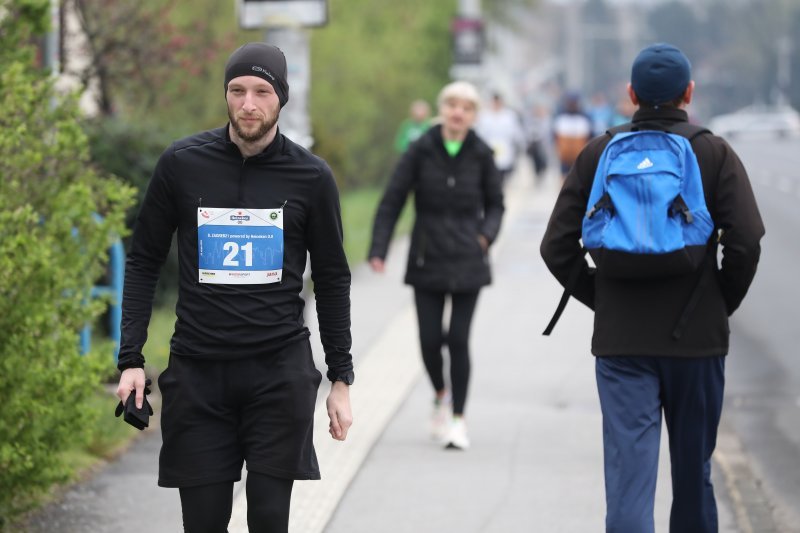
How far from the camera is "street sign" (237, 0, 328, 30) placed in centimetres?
960

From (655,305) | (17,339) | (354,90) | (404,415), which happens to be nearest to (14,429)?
(17,339)

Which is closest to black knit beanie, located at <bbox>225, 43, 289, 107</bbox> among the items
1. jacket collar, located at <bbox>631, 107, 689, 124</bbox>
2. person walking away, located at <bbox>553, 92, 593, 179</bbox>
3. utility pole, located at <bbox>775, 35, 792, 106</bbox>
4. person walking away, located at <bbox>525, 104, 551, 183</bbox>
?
jacket collar, located at <bbox>631, 107, 689, 124</bbox>

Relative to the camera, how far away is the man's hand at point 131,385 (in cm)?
443

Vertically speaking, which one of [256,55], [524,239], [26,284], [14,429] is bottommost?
[524,239]

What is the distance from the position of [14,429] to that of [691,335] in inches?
95.1

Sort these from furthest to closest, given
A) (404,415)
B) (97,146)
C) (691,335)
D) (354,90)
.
Answer: (354,90) → (97,146) → (404,415) → (691,335)

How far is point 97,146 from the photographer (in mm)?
11078

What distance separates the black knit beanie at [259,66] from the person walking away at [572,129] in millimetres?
20313

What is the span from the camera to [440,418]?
26.8 ft

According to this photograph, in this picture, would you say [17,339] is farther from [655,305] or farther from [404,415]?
[404,415]

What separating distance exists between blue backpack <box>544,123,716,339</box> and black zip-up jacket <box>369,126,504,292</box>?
3140 mm

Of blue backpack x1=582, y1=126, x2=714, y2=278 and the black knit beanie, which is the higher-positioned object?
the black knit beanie

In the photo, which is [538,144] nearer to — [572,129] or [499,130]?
[572,129]

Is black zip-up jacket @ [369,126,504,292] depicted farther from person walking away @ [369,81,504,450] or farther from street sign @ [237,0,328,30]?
street sign @ [237,0,328,30]
